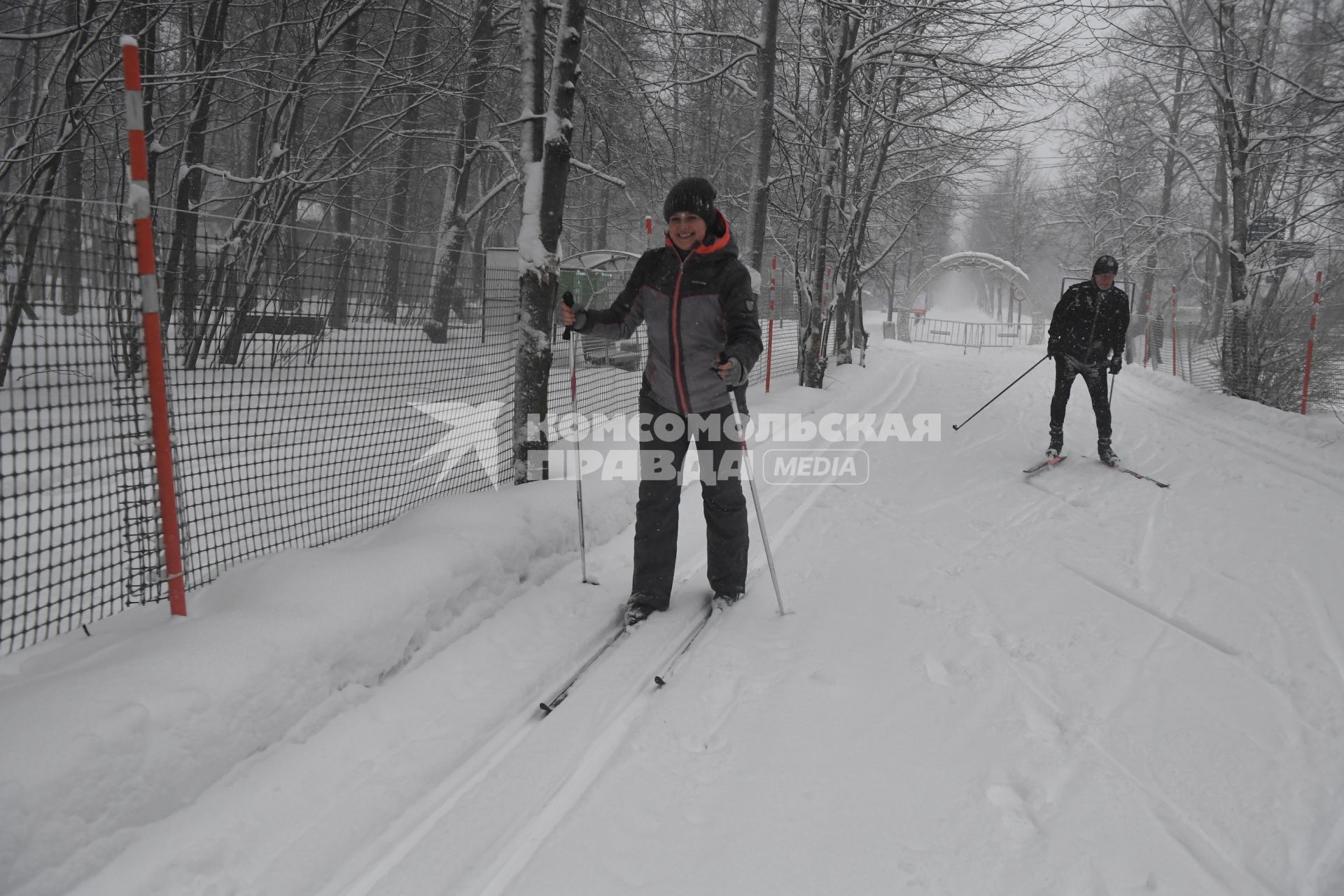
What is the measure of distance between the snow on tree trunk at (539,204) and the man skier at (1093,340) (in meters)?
4.89

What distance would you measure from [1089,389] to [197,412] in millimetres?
7380

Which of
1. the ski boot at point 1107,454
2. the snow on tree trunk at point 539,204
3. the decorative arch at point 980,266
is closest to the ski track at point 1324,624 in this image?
the ski boot at point 1107,454

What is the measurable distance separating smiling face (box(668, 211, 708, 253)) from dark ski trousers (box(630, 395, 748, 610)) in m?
0.81

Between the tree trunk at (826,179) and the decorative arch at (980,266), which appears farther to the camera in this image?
the decorative arch at (980,266)

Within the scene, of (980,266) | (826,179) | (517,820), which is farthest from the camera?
(980,266)

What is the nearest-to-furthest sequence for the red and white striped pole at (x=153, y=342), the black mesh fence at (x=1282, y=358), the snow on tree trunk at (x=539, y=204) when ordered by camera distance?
the red and white striped pole at (x=153, y=342), the snow on tree trunk at (x=539, y=204), the black mesh fence at (x=1282, y=358)

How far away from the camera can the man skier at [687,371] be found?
356cm

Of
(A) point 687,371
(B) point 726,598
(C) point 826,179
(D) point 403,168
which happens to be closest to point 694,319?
(A) point 687,371

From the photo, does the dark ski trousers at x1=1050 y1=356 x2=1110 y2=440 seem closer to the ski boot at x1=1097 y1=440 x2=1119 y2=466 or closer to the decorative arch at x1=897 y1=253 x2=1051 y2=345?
the ski boot at x1=1097 y1=440 x2=1119 y2=466

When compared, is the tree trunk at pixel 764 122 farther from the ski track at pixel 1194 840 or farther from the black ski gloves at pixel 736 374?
the ski track at pixel 1194 840

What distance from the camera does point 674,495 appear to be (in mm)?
3875

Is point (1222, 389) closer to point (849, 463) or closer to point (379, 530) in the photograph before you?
point (849, 463)

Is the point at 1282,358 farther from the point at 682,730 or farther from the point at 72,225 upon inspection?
the point at 72,225

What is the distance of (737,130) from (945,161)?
222 inches
